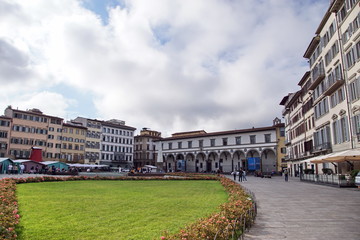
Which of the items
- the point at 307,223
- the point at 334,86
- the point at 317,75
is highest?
the point at 317,75

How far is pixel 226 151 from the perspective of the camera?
73.6m

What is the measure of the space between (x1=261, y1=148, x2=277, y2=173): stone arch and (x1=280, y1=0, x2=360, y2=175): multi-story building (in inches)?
776

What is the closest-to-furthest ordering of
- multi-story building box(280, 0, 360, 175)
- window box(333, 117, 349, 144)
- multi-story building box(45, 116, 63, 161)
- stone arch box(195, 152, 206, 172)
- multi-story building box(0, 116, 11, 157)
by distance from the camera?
1. multi-story building box(280, 0, 360, 175)
2. window box(333, 117, 349, 144)
3. multi-story building box(0, 116, 11, 157)
4. multi-story building box(45, 116, 63, 161)
5. stone arch box(195, 152, 206, 172)

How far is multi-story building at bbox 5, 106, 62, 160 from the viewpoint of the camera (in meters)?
62.4

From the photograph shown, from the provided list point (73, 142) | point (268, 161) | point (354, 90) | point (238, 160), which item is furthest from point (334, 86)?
point (73, 142)

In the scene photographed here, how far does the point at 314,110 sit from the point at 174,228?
36.6m

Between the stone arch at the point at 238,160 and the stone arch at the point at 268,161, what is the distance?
5.37 metres

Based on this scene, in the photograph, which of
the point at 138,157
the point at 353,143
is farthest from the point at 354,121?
the point at 138,157

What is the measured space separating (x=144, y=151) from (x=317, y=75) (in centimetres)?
7116

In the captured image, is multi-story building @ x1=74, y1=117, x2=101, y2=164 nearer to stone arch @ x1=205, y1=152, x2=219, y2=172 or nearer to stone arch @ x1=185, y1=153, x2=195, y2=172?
stone arch @ x1=185, y1=153, x2=195, y2=172

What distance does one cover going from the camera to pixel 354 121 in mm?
26547

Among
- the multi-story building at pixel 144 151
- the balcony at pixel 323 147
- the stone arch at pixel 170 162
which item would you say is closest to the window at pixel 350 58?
the balcony at pixel 323 147

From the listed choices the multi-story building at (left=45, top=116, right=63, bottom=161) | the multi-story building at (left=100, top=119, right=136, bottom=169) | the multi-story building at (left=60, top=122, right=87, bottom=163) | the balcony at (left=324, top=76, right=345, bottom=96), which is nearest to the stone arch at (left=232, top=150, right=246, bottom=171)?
the multi-story building at (left=100, top=119, right=136, bottom=169)

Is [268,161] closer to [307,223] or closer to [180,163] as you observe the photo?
[180,163]
